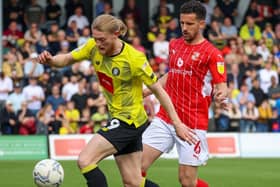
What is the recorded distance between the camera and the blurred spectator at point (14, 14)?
83.5 feet

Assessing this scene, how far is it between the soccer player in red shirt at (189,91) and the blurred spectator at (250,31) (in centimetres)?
1630

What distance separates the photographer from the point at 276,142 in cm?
2131

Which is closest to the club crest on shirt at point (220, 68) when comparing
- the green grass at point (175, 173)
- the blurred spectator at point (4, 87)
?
the green grass at point (175, 173)

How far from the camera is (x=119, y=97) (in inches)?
338

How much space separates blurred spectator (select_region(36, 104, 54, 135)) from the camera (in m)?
21.4

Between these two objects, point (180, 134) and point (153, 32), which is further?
point (153, 32)

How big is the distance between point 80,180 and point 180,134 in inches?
241

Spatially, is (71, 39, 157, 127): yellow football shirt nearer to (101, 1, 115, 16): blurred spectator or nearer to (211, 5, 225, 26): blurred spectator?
(101, 1, 115, 16): blurred spectator

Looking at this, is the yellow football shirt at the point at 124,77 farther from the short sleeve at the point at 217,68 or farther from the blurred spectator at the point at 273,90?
the blurred spectator at the point at 273,90

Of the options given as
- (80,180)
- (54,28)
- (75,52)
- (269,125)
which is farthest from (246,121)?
(75,52)

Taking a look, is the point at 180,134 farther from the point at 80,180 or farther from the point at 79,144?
the point at 79,144

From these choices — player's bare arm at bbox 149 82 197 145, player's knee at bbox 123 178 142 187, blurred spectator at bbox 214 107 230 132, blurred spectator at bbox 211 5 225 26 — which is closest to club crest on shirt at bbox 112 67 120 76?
player's bare arm at bbox 149 82 197 145

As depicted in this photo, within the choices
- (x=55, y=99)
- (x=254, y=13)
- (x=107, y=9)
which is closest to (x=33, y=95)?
(x=55, y=99)

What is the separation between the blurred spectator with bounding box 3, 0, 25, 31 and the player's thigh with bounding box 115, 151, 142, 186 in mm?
16919
